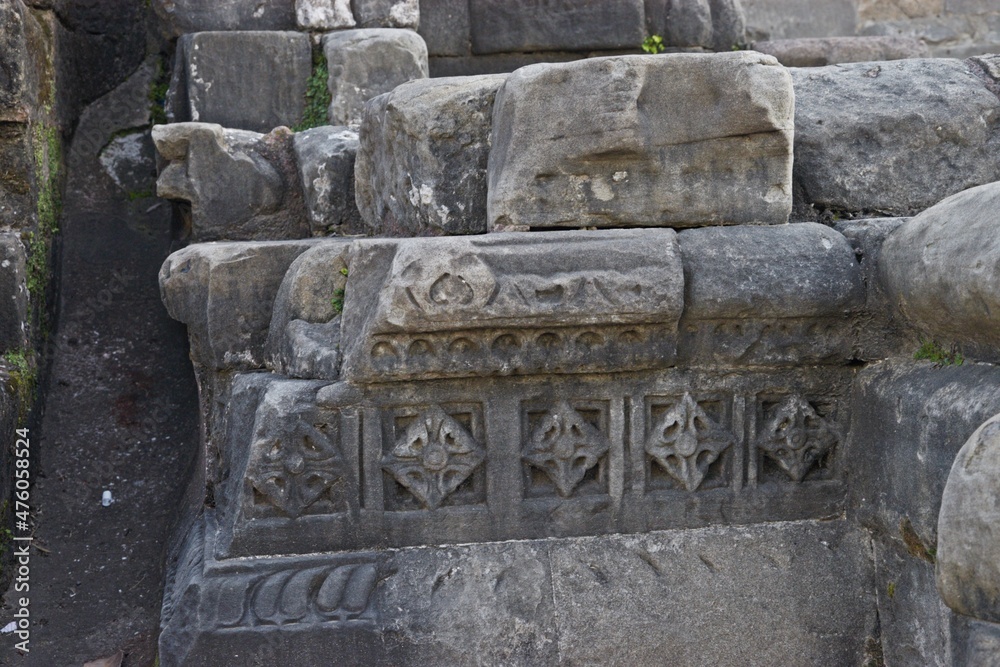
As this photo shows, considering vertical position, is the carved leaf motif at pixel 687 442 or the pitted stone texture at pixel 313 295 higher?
the pitted stone texture at pixel 313 295

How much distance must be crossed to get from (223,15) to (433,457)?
8.00 ft

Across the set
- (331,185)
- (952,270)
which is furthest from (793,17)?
(952,270)

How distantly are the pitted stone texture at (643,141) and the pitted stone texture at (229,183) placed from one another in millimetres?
1230

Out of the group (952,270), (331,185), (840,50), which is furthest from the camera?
(840,50)

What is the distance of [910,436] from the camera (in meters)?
2.35

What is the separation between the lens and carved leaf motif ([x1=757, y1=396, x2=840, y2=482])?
265cm

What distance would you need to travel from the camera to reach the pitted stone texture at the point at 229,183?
358 centimetres

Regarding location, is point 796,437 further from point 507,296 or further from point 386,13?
point 386,13

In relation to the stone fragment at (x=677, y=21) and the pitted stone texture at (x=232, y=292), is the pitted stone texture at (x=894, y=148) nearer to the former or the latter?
the pitted stone texture at (x=232, y=292)

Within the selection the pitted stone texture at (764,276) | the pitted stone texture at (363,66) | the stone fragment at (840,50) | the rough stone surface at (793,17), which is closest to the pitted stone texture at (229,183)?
the pitted stone texture at (363,66)

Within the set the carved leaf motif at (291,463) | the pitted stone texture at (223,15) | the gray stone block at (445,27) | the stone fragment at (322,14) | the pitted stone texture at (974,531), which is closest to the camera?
the pitted stone texture at (974,531)

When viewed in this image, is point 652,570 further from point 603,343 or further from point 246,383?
point 246,383

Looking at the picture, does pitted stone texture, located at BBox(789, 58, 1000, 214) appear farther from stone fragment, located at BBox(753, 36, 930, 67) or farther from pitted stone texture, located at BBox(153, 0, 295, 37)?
stone fragment, located at BBox(753, 36, 930, 67)

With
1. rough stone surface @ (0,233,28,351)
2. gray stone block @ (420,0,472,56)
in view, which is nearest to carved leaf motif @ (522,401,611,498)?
rough stone surface @ (0,233,28,351)
